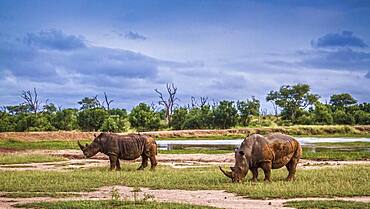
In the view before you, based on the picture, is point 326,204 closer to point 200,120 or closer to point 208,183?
point 208,183

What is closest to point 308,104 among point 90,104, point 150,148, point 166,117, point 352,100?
point 352,100

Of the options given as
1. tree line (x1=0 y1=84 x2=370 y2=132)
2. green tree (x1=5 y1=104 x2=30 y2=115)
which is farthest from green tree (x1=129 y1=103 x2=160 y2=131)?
green tree (x1=5 y1=104 x2=30 y2=115)

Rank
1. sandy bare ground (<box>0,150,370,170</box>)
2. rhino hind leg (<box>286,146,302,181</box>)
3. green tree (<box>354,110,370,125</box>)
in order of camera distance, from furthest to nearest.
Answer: green tree (<box>354,110,370,125</box>)
sandy bare ground (<box>0,150,370,170</box>)
rhino hind leg (<box>286,146,302,181</box>)

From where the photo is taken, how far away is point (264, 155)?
2234 centimetres

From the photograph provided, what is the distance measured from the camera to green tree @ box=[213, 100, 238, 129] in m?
105

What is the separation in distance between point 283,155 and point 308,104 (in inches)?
4595

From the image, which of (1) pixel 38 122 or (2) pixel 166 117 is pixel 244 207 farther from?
(2) pixel 166 117

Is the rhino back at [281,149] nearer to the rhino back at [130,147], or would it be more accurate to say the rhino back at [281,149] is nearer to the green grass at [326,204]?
the green grass at [326,204]

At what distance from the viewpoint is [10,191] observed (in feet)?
66.9

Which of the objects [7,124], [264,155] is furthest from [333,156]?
[7,124]

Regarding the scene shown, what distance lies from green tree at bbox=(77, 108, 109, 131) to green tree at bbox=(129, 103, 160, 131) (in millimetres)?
4974

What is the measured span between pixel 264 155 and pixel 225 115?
82.8 metres

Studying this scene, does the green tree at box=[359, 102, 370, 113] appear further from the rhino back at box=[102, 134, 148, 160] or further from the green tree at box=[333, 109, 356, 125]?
the rhino back at box=[102, 134, 148, 160]

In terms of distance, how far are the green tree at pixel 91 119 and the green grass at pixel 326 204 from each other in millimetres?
83496
